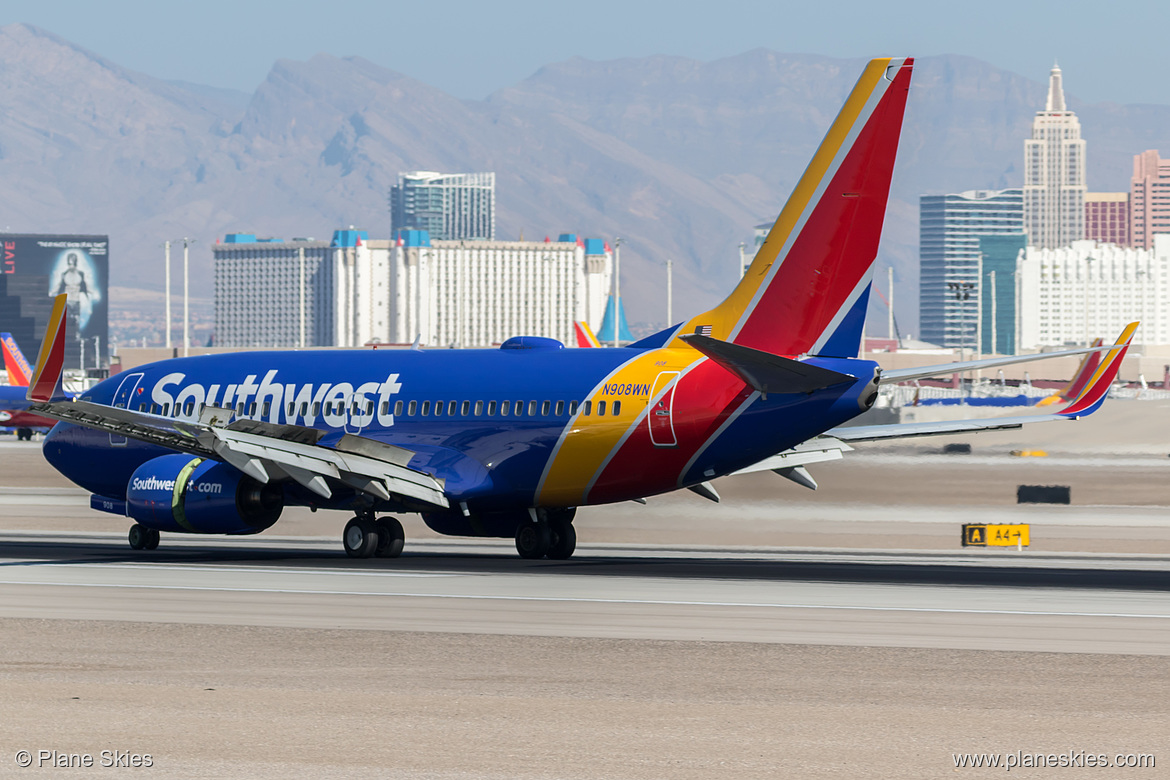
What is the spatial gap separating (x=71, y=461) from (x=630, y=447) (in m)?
15.4

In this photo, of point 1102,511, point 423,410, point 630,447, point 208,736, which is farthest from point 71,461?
point 1102,511

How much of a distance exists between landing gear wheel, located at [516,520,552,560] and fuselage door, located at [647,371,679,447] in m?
4.73

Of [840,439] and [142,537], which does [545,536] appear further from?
[142,537]

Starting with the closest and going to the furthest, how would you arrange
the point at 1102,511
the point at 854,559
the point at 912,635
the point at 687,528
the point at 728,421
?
the point at 912,635 < the point at 728,421 < the point at 854,559 < the point at 687,528 < the point at 1102,511

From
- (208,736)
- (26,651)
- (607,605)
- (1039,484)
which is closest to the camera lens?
(208,736)

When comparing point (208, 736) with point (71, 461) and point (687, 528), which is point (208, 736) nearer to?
point (71, 461)

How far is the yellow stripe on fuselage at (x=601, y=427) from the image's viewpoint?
31.8m

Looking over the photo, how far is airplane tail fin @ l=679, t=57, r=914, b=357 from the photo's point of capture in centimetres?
3066

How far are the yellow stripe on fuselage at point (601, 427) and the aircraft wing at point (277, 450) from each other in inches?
99.1

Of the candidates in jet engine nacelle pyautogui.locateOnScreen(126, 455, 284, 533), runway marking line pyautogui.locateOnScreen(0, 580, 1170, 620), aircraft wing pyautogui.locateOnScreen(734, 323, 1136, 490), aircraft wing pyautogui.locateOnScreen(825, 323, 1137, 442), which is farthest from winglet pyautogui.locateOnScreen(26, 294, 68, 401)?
aircraft wing pyautogui.locateOnScreen(825, 323, 1137, 442)

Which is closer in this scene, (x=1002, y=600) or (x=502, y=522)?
(x=1002, y=600)

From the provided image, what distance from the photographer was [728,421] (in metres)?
30.7

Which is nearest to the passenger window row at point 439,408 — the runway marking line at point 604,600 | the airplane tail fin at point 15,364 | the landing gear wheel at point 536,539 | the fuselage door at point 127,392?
the fuselage door at point 127,392

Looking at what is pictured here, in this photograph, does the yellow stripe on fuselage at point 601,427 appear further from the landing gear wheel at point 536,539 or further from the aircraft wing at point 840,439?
the aircraft wing at point 840,439
